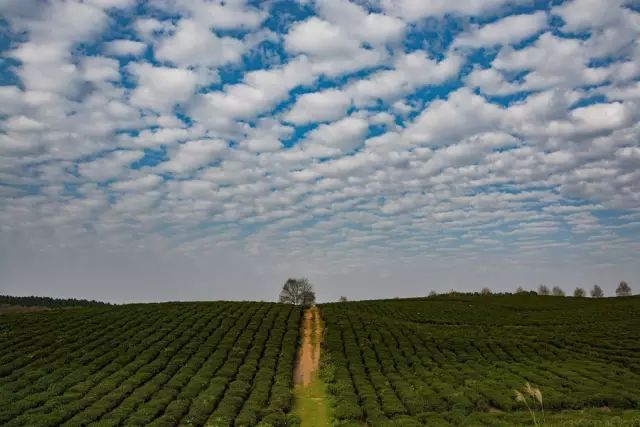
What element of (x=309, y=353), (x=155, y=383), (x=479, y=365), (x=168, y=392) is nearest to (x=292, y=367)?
(x=309, y=353)

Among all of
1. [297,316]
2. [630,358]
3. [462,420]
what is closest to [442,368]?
[462,420]

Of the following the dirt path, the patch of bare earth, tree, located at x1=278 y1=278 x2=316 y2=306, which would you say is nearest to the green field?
the dirt path

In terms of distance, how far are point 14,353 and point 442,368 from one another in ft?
117

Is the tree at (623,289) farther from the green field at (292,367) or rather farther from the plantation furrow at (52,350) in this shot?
the plantation furrow at (52,350)

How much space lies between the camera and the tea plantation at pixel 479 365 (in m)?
27.1

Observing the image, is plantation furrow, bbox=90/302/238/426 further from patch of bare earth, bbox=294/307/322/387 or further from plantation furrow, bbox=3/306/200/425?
patch of bare earth, bbox=294/307/322/387

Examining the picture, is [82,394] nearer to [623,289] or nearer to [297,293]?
[297,293]

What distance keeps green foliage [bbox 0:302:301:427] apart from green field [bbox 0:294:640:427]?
138 mm

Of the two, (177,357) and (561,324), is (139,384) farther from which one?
(561,324)

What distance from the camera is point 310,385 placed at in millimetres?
35812

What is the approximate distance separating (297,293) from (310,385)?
320ft

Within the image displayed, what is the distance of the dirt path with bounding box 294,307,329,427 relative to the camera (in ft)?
93.6

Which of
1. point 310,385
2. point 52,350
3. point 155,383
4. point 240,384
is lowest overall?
point 310,385

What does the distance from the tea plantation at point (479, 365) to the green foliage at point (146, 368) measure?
5.48 metres
